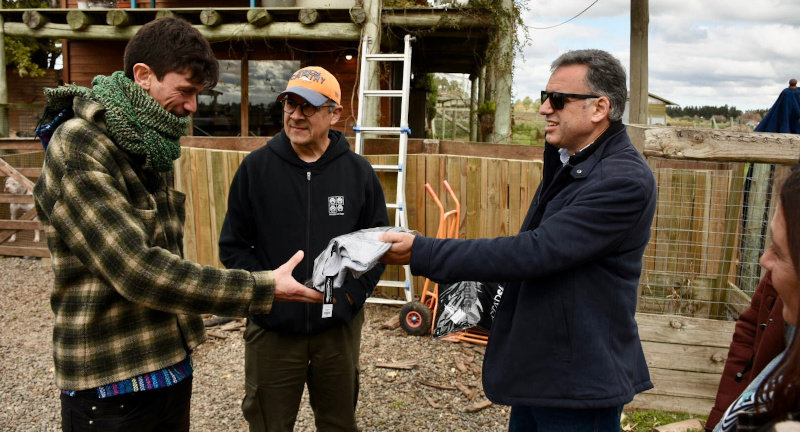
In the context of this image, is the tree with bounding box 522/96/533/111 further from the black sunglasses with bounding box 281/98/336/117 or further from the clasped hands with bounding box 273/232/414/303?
the clasped hands with bounding box 273/232/414/303

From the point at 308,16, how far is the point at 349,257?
9.05 meters

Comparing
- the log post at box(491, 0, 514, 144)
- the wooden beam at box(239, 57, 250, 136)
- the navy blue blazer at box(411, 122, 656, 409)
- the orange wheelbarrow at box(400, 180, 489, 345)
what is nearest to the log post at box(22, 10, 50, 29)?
the wooden beam at box(239, 57, 250, 136)

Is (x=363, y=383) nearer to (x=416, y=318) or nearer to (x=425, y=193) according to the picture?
(x=416, y=318)

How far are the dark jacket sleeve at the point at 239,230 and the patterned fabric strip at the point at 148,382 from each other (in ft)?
2.25

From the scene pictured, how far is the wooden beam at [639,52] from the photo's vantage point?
7.61 meters

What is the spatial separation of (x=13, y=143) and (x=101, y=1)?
16.3 ft

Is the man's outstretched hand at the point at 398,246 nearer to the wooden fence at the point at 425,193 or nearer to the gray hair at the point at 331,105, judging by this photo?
the gray hair at the point at 331,105

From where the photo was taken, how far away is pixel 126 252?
1.80 metres

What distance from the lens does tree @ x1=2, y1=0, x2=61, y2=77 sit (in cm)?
1630

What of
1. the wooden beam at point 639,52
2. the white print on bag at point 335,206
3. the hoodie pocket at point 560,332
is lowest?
the hoodie pocket at point 560,332

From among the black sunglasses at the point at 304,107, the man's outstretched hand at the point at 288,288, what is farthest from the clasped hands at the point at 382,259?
the black sunglasses at the point at 304,107

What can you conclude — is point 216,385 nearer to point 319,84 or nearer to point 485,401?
point 485,401

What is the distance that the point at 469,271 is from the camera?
78.2 inches

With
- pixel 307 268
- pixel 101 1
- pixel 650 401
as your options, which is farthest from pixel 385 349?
pixel 101 1
